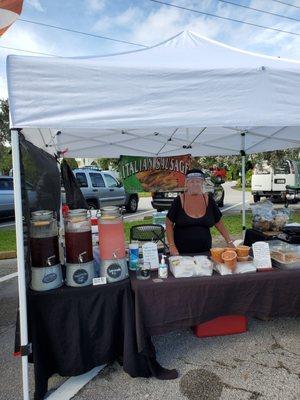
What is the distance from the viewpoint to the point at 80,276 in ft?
8.50

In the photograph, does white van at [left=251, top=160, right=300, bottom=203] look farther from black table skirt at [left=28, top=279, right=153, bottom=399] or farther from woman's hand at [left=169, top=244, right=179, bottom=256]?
black table skirt at [left=28, top=279, right=153, bottom=399]

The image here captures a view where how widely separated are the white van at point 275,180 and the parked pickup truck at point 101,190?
5943mm

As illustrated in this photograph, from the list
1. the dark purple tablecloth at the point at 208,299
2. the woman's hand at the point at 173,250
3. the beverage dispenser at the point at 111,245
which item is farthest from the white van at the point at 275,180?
the beverage dispenser at the point at 111,245

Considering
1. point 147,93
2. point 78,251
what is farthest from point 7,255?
point 147,93

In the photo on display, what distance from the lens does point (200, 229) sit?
3729 millimetres

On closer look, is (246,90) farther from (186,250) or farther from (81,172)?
(81,172)

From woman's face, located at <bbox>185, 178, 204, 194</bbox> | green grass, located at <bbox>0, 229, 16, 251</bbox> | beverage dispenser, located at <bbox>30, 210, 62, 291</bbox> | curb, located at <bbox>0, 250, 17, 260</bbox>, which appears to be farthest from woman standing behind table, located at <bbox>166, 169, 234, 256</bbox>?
green grass, located at <bbox>0, 229, 16, 251</bbox>

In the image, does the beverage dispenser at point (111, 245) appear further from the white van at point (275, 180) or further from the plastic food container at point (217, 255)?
the white van at point (275, 180)

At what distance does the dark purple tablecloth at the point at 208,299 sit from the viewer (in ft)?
8.64

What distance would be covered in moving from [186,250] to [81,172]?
30.9ft

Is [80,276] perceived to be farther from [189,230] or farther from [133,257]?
[189,230]

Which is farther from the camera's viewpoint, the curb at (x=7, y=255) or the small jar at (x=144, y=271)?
the curb at (x=7, y=255)

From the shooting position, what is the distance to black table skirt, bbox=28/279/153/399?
2.49m

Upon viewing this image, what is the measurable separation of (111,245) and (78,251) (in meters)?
0.26
